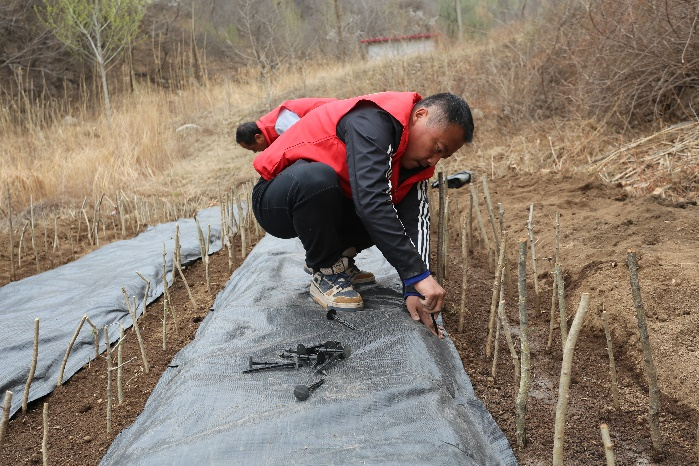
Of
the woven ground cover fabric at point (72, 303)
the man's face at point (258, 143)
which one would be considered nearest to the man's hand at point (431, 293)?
the woven ground cover fabric at point (72, 303)

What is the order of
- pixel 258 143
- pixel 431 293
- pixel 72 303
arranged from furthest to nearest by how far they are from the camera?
pixel 258 143 → pixel 72 303 → pixel 431 293

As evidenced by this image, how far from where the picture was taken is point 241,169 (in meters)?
8.60

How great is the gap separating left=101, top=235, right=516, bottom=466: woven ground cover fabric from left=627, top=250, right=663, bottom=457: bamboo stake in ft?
1.20

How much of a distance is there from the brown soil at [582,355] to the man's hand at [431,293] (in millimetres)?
282

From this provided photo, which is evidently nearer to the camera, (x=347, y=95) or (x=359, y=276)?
(x=359, y=276)

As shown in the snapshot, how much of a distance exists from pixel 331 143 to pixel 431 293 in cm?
67

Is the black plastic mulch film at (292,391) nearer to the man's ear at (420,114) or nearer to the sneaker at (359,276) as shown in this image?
the sneaker at (359,276)

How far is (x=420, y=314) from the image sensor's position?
1.96 meters

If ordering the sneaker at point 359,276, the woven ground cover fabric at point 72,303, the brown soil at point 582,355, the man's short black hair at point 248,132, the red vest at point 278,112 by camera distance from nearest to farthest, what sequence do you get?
the brown soil at point 582,355
the woven ground cover fabric at point 72,303
the sneaker at point 359,276
the red vest at point 278,112
the man's short black hair at point 248,132

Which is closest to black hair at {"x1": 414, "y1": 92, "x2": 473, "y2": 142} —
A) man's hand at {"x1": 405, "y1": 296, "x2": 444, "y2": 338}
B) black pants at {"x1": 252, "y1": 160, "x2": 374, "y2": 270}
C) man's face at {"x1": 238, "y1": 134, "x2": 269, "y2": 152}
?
black pants at {"x1": 252, "y1": 160, "x2": 374, "y2": 270}

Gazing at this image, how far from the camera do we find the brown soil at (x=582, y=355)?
63.1 inches

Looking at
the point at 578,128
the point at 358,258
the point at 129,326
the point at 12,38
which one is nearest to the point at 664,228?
the point at 358,258

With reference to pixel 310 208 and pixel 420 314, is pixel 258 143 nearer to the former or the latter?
pixel 310 208

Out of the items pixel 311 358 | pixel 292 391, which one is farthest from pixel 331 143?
pixel 292 391
